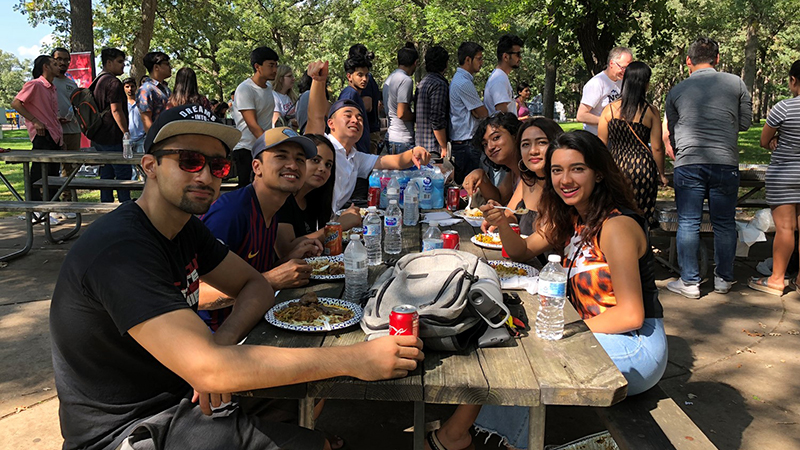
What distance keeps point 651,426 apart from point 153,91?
784cm

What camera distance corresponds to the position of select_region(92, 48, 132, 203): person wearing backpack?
859 cm

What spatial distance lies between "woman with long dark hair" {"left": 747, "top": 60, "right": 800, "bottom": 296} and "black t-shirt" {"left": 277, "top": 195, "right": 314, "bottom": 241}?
15.1 feet

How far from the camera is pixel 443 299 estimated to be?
2.13m

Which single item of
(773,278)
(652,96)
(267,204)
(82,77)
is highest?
(652,96)

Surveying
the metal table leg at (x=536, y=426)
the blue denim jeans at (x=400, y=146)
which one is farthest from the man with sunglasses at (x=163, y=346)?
the blue denim jeans at (x=400, y=146)

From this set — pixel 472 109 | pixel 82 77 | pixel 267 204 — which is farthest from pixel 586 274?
pixel 82 77

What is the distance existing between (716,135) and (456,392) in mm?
4972

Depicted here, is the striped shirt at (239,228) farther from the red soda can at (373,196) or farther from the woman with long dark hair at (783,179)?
the woman with long dark hair at (783,179)

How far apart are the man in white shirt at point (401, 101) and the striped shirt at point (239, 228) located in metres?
5.32

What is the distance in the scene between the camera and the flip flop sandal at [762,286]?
582cm

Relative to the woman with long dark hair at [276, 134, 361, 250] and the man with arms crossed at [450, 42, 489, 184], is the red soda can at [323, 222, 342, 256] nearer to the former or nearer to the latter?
the woman with long dark hair at [276, 134, 361, 250]

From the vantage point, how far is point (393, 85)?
8.23 meters

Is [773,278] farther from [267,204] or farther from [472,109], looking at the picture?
[267,204]

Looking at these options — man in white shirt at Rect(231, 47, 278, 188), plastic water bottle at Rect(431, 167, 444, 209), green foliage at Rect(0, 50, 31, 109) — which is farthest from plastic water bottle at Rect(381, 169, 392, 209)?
green foliage at Rect(0, 50, 31, 109)
